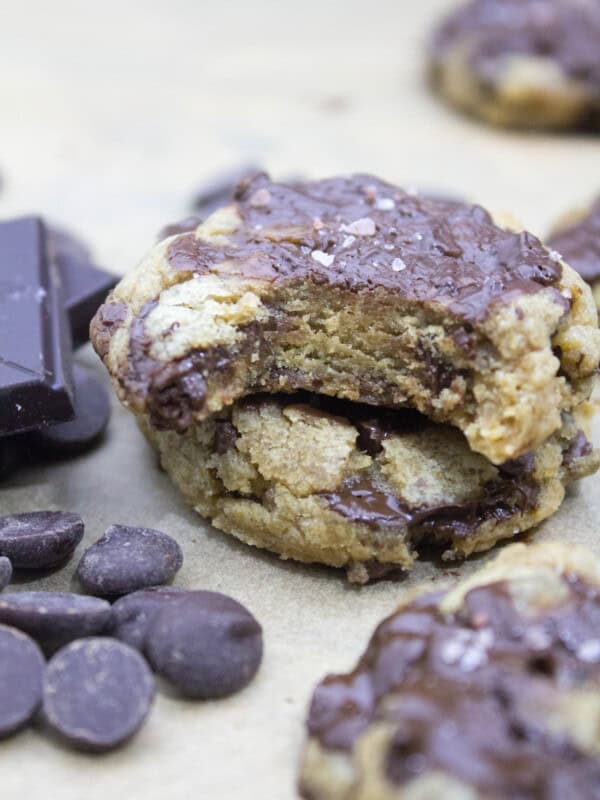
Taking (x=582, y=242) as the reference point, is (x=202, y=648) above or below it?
below

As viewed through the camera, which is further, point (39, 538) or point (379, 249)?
point (379, 249)

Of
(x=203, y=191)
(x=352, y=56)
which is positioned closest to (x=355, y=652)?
(x=203, y=191)

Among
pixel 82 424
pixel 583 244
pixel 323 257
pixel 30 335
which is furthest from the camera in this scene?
pixel 583 244

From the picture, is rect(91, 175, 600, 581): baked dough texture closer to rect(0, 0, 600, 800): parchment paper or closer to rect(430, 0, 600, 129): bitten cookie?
rect(0, 0, 600, 800): parchment paper

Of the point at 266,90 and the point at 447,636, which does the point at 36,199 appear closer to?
the point at 266,90

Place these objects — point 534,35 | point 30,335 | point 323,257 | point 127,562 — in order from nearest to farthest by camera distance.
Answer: point 127,562 < point 323,257 < point 30,335 < point 534,35

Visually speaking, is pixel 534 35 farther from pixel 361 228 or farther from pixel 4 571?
pixel 4 571

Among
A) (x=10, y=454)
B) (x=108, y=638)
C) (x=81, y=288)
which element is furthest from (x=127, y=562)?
(x=81, y=288)
